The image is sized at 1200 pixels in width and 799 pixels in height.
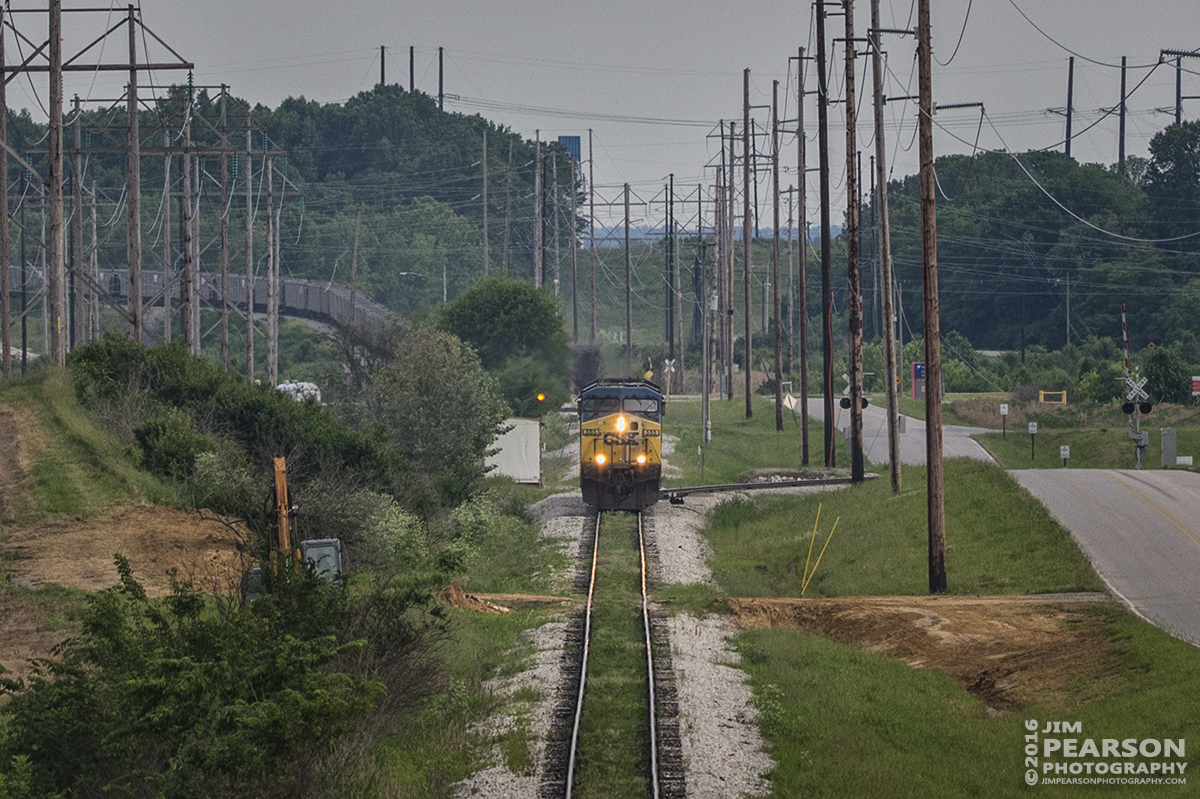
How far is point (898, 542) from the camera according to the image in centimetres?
2916

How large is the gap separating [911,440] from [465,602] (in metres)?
38.0

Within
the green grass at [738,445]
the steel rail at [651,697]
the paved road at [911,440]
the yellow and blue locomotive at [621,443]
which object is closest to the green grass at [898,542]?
the yellow and blue locomotive at [621,443]

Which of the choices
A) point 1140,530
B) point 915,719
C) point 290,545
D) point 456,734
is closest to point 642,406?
point 1140,530

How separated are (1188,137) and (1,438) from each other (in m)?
102

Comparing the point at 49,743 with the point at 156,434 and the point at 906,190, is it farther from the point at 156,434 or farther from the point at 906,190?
the point at 906,190

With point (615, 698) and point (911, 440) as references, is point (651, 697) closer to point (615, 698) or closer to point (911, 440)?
point (615, 698)

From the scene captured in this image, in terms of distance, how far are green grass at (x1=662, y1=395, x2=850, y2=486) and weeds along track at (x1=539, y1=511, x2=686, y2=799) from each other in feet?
67.0

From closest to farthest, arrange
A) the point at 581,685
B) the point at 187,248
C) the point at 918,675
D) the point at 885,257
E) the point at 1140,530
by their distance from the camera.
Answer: the point at 581,685 < the point at 918,675 < the point at 1140,530 < the point at 885,257 < the point at 187,248

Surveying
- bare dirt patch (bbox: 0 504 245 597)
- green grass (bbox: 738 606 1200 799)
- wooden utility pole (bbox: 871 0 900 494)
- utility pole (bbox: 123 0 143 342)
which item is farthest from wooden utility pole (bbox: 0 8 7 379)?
green grass (bbox: 738 606 1200 799)

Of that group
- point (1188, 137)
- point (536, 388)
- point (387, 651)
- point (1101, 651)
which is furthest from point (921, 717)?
point (1188, 137)

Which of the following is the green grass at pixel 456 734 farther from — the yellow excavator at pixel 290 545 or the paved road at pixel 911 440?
the paved road at pixel 911 440

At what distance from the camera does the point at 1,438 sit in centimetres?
2914

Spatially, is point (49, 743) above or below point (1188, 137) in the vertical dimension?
below

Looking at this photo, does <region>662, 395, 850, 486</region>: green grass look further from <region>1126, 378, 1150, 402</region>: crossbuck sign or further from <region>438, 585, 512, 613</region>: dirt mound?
<region>438, 585, 512, 613</region>: dirt mound
